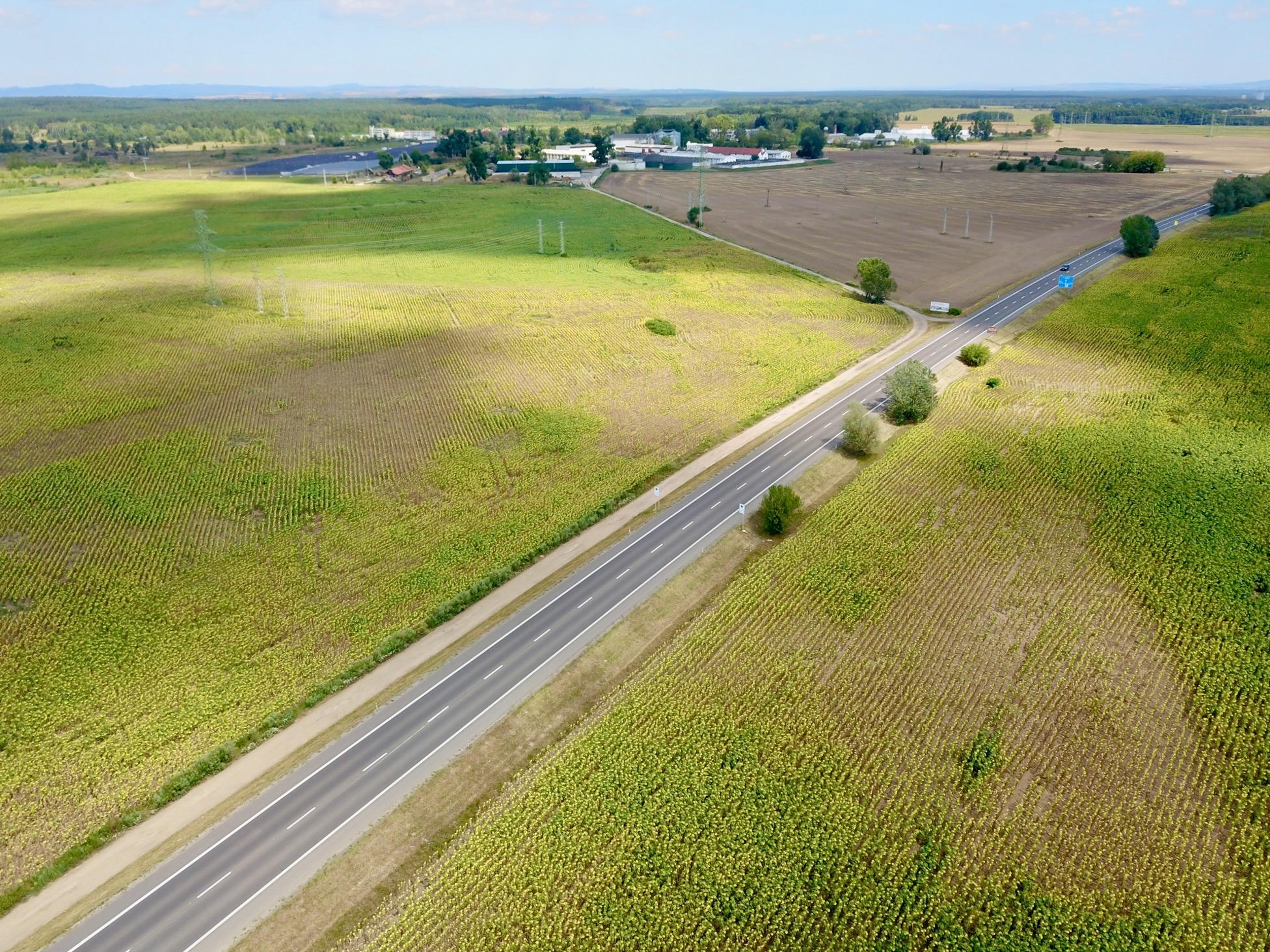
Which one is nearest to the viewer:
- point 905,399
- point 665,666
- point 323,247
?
point 665,666

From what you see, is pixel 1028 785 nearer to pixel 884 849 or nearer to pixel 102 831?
pixel 884 849

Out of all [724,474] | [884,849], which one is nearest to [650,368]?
[724,474]

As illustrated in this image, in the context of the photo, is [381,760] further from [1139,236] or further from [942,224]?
[942,224]

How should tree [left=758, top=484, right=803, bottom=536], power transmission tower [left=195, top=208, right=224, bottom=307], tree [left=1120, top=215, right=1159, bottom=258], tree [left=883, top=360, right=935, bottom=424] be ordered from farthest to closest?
tree [left=1120, top=215, right=1159, bottom=258] → power transmission tower [left=195, top=208, right=224, bottom=307] → tree [left=883, top=360, right=935, bottom=424] → tree [left=758, top=484, right=803, bottom=536]

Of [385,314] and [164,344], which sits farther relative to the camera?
[385,314]

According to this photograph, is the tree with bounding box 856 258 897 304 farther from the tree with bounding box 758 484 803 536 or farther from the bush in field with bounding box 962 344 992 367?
the tree with bounding box 758 484 803 536

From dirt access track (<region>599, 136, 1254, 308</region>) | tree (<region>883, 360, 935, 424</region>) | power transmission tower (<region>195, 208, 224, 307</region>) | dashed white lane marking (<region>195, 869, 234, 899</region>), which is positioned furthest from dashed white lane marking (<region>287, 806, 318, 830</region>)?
dirt access track (<region>599, 136, 1254, 308</region>)

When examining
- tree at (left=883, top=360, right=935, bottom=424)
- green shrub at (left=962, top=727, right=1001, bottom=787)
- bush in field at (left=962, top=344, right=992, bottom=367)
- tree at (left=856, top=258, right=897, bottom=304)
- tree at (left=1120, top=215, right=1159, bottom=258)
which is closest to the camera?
green shrub at (left=962, top=727, right=1001, bottom=787)

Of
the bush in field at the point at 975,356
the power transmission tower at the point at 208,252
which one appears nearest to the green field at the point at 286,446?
the power transmission tower at the point at 208,252
